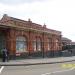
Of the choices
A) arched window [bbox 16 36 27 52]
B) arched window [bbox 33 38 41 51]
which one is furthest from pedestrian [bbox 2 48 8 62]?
arched window [bbox 33 38 41 51]

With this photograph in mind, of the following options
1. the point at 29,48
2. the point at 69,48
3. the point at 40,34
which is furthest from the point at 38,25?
the point at 69,48

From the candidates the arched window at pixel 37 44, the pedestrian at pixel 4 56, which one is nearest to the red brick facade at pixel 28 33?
the arched window at pixel 37 44

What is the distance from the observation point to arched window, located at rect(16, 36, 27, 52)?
39.1 meters

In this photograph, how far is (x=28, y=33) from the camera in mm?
40844

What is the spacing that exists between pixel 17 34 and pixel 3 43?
2.36 m

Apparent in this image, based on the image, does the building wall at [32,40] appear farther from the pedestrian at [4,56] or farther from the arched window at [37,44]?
the pedestrian at [4,56]

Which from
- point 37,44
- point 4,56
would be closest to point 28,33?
point 37,44

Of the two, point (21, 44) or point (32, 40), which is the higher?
point (32, 40)

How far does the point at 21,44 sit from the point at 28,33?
2137 mm

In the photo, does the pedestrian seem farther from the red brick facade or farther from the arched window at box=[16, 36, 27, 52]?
the arched window at box=[16, 36, 27, 52]

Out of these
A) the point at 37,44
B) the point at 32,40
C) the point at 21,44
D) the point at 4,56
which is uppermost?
the point at 32,40

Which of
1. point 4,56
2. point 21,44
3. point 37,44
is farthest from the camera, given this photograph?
point 37,44

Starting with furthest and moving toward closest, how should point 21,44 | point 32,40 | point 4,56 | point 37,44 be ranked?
point 37,44 → point 32,40 → point 21,44 → point 4,56

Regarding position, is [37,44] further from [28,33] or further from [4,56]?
[4,56]
